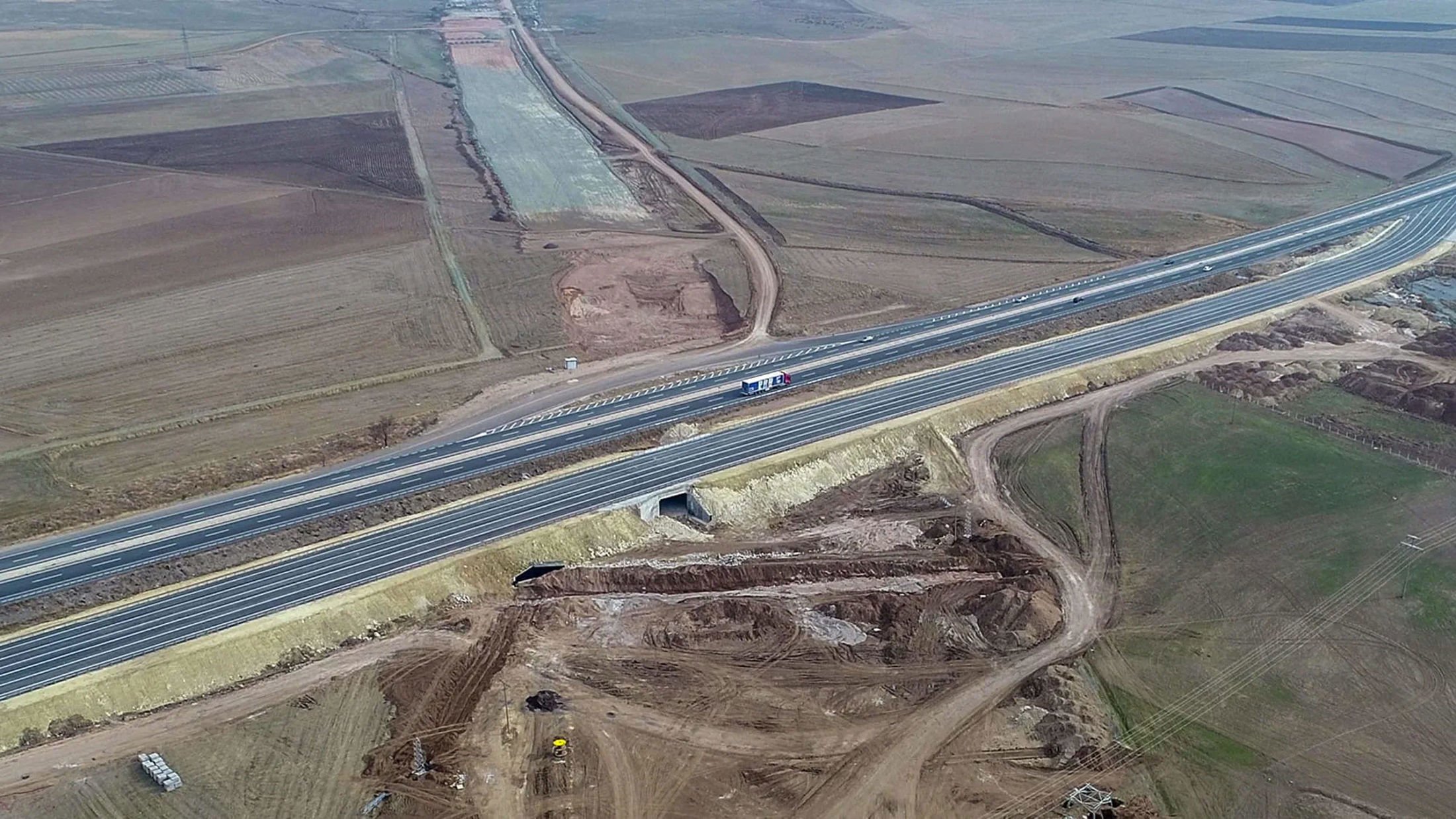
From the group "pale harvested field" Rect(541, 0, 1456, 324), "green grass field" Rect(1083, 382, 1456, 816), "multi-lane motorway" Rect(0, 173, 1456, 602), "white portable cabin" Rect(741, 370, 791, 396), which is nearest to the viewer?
"green grass field" Rect(1083, 382, 1456, 816)

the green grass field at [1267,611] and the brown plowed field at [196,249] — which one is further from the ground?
the brown plowed field at [196,249]

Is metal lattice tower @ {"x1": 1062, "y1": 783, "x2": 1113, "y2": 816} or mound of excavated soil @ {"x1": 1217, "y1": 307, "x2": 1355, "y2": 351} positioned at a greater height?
mound of excavated soil @ {"x1": 1217, "y1": 307, "x2": 1355, "y2": 351}

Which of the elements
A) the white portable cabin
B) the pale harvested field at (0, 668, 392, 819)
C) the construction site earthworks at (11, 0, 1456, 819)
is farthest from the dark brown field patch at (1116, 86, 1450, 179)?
the pale harvested field at (0, 668, 392, 819)

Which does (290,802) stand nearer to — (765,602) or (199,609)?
(199,609)

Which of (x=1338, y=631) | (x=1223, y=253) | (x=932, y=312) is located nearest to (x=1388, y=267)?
(x=1223, y=253)

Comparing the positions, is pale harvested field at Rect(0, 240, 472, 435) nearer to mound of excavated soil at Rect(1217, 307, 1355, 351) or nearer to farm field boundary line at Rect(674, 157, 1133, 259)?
farm field boundary line at Rect(674, 157, 1133, 259)

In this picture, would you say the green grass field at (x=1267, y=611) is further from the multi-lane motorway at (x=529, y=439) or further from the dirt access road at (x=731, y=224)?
the dirt access road at (x=731, y=224)

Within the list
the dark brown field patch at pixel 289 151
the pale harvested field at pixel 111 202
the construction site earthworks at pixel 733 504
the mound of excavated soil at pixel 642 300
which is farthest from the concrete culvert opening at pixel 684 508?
the pale harvested field at pixel 111 202
